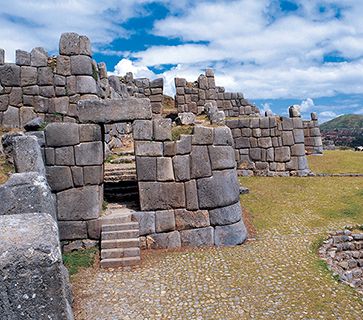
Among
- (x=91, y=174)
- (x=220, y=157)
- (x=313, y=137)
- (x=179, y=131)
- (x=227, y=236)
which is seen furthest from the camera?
(x=313, y=137)

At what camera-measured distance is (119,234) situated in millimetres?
10570

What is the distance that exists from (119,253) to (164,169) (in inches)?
115

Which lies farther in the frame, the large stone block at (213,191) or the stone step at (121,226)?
the large stone block at (213,191)

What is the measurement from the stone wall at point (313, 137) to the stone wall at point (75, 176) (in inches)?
798

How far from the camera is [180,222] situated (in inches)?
445

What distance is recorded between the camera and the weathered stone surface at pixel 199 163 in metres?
11.3

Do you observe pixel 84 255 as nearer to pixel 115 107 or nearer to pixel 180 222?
pixel 180 222

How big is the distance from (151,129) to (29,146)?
144 inches

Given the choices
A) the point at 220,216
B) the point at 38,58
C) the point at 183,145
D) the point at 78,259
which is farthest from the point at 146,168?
the point at 38,58

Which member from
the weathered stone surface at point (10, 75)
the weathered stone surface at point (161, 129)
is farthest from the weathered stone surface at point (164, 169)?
the weathered stone surface at point (10, 75)

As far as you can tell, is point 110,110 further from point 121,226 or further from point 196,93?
point 196,93

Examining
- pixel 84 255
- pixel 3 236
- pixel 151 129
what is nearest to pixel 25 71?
pixel 151 129

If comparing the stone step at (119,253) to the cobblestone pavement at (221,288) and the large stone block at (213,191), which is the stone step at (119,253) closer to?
the cobblestone pavement at (221,288)

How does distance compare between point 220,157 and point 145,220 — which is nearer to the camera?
point 145,220
